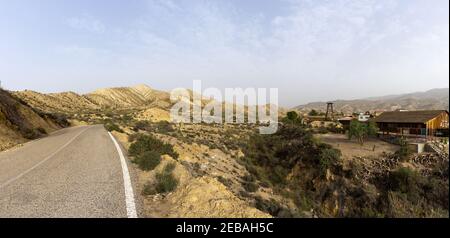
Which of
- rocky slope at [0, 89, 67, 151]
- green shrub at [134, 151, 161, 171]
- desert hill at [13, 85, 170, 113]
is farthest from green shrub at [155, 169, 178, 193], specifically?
desert hill at [13, 85, 170, 113]

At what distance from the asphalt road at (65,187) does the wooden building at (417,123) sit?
39671 millimetres

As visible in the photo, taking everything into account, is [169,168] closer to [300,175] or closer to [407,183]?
[300,175]

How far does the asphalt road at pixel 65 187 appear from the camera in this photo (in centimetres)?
590

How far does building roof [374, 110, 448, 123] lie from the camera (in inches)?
1519

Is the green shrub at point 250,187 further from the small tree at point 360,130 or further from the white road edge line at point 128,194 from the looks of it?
the small tree at point 360,130

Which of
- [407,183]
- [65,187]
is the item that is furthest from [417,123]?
[65,187]

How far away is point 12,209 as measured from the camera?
19.7 ft

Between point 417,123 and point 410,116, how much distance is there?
120 inches

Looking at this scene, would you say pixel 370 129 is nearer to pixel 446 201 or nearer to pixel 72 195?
pixel 446 201

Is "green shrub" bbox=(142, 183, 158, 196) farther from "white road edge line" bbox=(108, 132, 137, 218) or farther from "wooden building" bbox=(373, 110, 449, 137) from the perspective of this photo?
"wooden building" bbox=(373, 110, 449, 137)

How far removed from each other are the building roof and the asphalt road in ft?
133

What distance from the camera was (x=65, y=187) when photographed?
7.79m
